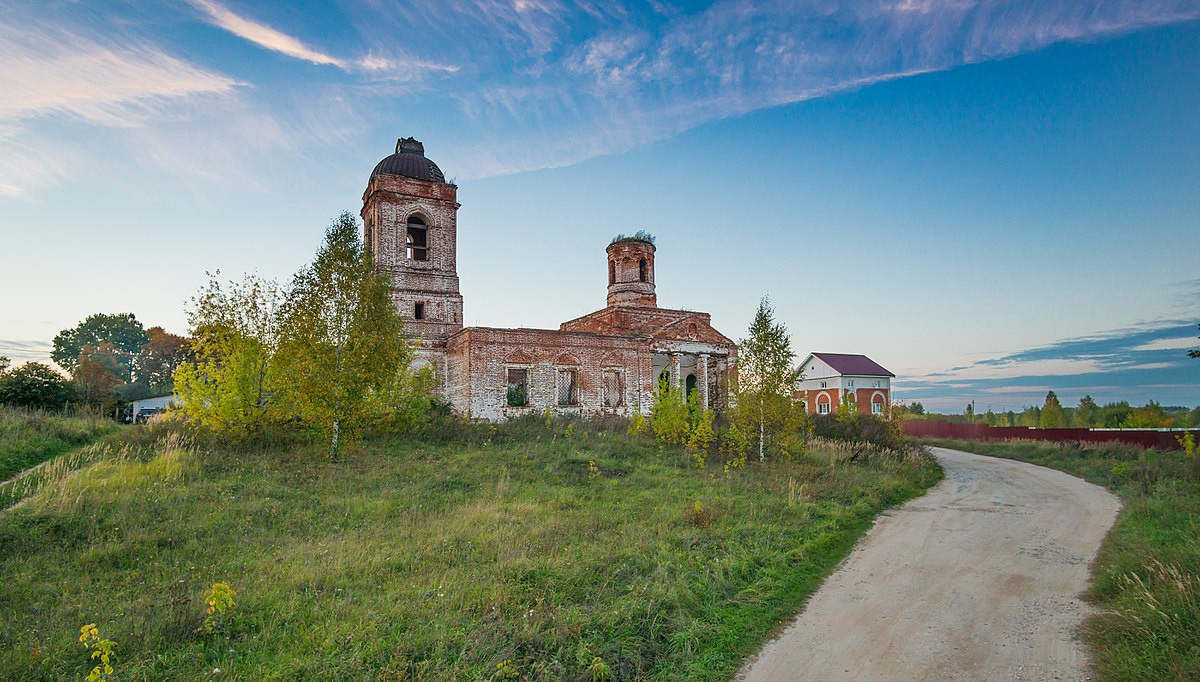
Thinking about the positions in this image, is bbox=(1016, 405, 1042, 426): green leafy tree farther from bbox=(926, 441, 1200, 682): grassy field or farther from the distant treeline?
bbox=(926, 441, 1200, 682): grassy field

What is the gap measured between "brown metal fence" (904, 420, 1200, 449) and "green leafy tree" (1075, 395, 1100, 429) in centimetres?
1770

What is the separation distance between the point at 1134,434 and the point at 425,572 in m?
33.1

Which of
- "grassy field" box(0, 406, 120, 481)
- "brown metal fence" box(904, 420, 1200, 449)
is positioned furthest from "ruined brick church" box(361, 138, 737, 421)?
"brown metal fence" box(904, 420, 1200, 449)

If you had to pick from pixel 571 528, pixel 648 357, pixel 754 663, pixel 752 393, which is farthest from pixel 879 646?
pixel 648 357

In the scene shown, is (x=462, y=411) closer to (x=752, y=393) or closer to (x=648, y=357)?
(x=648, y=357)

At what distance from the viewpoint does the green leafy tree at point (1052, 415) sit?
46.7 metres

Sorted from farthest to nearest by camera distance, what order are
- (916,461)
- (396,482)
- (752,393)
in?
(916,461), (752,393), (396,482)

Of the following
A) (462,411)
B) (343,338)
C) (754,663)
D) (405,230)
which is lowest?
(754,663)

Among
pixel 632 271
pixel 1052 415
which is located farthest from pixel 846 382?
pixel 632 271

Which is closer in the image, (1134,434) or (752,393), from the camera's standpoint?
(752,393)

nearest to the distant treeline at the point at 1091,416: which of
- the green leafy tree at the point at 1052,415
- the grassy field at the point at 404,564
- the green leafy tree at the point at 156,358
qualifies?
the green leafy tree at the point at 1052,415

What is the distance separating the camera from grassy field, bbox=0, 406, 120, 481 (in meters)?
14.1

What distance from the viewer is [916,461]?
20.4 metres

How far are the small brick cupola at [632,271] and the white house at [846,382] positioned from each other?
18.5 metres
